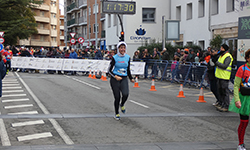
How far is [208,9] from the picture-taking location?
30312 mm

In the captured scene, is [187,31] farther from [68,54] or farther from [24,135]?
[24,135]

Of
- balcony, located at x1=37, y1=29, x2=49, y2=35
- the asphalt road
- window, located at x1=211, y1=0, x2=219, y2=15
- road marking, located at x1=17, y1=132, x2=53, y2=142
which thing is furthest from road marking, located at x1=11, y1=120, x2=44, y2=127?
balcony, located at x1=37, y1=29, x2=49, y2=35

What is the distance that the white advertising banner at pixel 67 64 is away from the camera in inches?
985

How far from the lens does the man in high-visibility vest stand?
11.0 meters

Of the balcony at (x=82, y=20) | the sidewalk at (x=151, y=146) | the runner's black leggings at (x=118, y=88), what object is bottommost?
the sidewalk at (x=151, y=146)

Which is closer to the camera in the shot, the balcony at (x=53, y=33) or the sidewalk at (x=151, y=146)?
the sidewalk at (x=151, y=146)

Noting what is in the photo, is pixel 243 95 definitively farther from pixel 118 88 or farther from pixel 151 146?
pixel 118 88

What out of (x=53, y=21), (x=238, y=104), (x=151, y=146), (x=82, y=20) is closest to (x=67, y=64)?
(x=151, y=146)

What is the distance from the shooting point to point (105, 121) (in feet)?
30.3

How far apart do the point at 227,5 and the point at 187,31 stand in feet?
21.8

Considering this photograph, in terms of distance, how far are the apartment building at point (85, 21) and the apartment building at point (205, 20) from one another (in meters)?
13.6

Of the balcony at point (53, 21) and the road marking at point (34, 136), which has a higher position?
the balcony at point (53, 21)

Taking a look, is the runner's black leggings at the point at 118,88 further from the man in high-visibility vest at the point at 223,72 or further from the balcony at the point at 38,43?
the balcony at the point at 38,43

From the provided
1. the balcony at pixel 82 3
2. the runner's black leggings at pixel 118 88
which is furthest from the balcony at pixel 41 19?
the runner's black leggings at pixel 118 88
